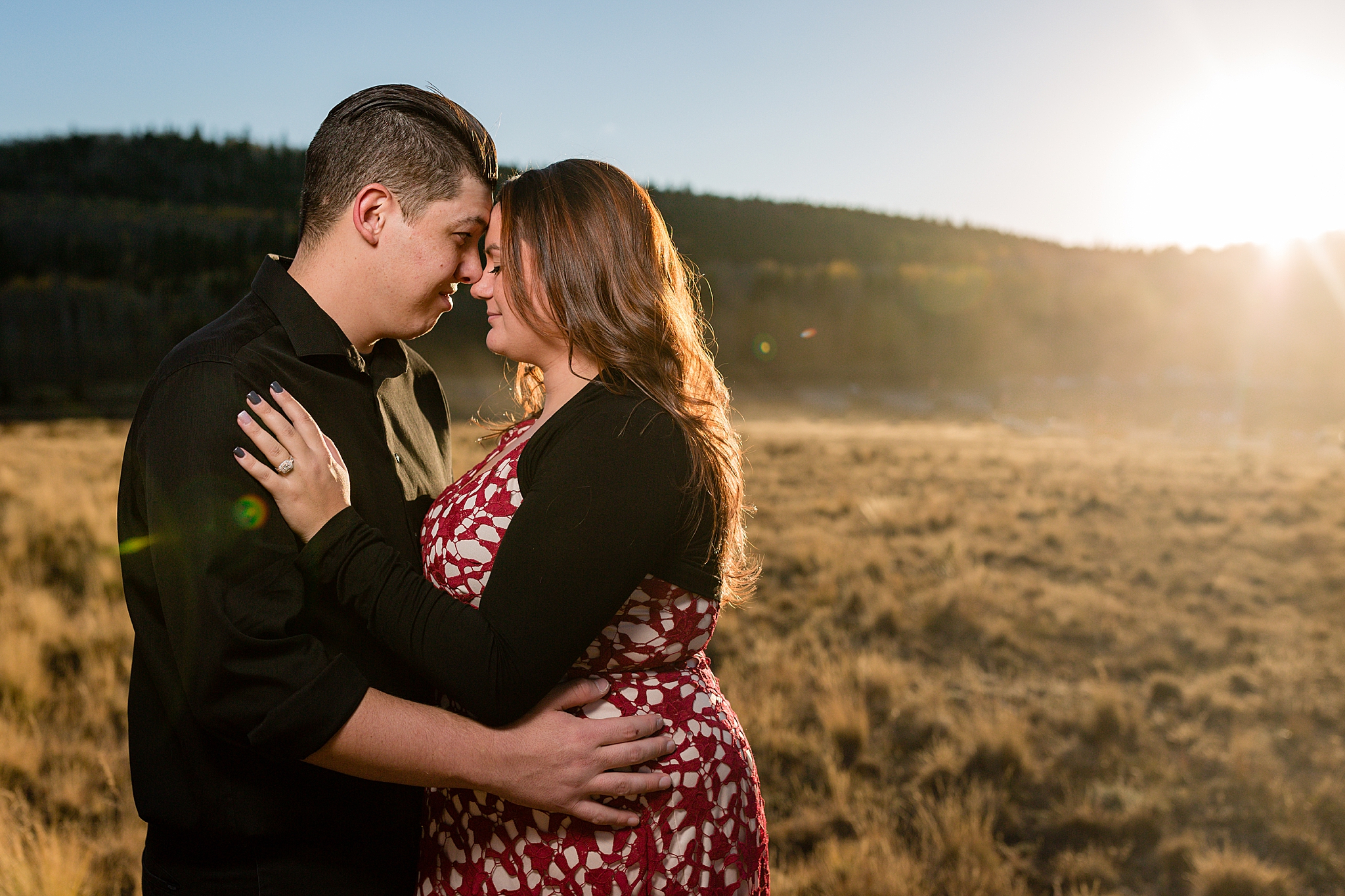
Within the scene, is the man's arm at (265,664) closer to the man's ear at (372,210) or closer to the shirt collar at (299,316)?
the shirt collar at (299,316)

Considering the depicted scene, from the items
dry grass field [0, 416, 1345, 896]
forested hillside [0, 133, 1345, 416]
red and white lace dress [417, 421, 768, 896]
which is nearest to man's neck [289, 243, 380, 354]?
red and white lace dress [417, 421, 768, 896]

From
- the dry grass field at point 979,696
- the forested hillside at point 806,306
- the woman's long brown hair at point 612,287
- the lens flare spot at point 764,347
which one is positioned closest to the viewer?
the woman's long brown hair at point 612,287

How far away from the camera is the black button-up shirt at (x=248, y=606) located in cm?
134

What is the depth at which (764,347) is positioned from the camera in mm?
39812

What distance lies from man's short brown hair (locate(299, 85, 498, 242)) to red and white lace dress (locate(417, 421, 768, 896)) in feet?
2.02

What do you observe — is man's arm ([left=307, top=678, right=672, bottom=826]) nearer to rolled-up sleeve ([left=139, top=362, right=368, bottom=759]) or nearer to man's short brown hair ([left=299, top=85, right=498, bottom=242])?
rolled-up sleeve ([left=139, top=362, right=368, bottom=759])

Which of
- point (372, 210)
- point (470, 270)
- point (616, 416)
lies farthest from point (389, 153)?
point (616, 416)

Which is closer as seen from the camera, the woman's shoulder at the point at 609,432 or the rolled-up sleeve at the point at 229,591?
the rolled-up sleeve at the point at 229,591

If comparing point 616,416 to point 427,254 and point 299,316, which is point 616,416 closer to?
point 427,254

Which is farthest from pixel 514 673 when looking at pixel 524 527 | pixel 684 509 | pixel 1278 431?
pixel 1278 431

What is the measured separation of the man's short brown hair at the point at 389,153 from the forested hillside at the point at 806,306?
92.5 feet

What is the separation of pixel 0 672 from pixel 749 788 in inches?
208

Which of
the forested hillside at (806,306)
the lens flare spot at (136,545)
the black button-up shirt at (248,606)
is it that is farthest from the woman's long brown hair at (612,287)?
the forested hillside at (806,306)

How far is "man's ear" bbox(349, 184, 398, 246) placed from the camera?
1754 mm
